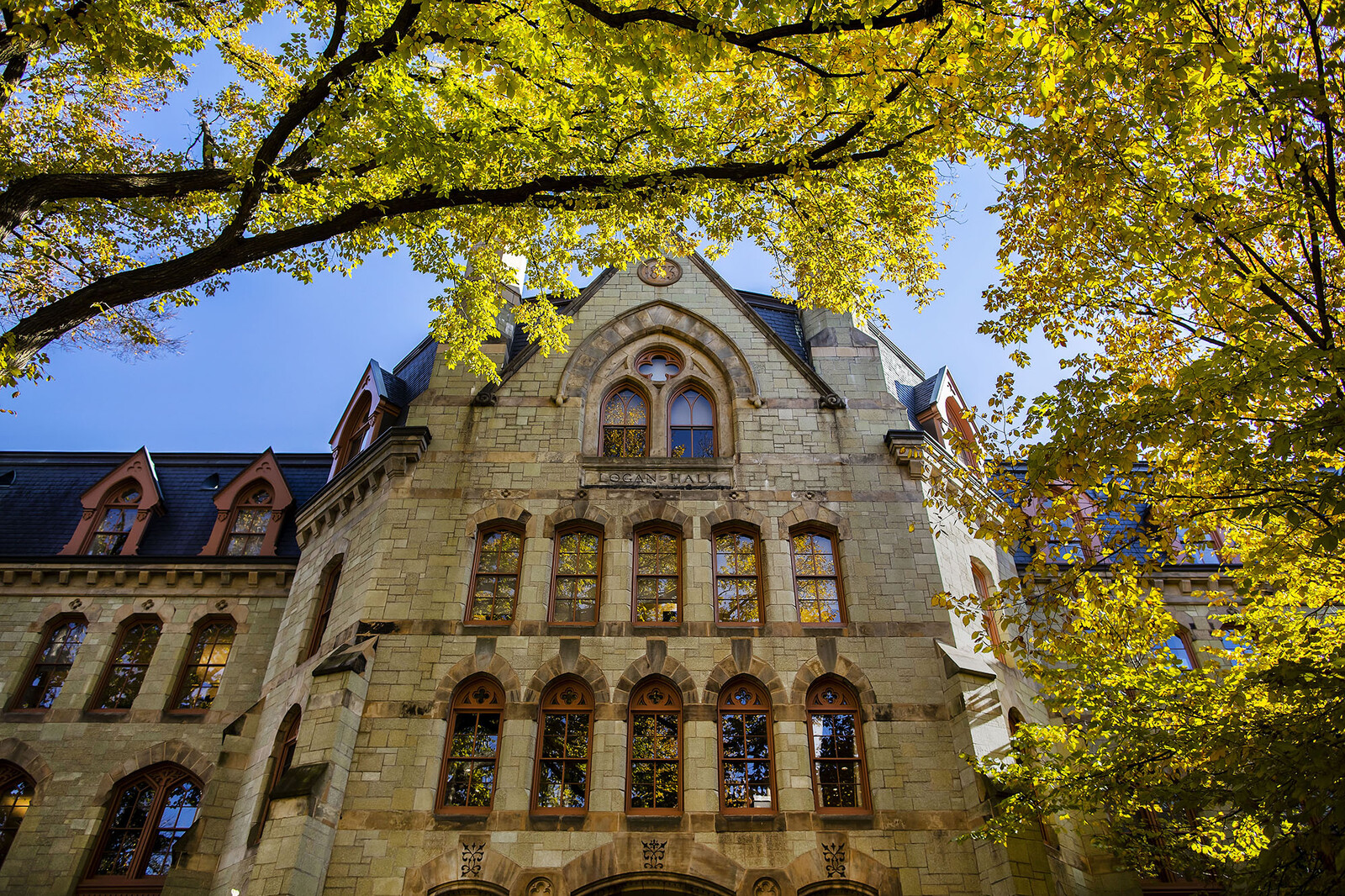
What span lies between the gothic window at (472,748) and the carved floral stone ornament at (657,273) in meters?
9.55

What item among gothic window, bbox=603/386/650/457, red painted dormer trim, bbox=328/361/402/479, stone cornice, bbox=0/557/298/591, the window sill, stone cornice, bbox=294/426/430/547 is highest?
red painted dormer trim, bbox=328/361/402/479

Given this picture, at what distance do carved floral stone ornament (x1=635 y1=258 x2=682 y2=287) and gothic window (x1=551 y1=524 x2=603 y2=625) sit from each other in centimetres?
626

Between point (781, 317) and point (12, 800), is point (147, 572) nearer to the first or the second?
point (12, 800)

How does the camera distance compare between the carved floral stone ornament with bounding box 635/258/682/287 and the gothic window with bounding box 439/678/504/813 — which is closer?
the gothic window with bounding box 439/678/504/813

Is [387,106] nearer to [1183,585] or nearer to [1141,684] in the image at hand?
[1141,684]

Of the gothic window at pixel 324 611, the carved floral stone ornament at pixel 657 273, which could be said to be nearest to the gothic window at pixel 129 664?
the gothic window at pixel 324 611

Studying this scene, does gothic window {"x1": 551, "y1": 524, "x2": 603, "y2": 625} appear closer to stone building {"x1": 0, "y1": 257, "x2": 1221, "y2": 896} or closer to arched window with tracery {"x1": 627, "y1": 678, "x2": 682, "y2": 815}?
stone building {"x1": 0, "y1": 257, "x2": 1221, "y2": 896}

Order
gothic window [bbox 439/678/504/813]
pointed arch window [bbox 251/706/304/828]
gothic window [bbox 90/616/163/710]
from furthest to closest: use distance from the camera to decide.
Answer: gothic window [bbox 90/616/163/710] → pointed arch window [bbox 251/706/304/828] → gothic window [bbox 439/678/504/813]

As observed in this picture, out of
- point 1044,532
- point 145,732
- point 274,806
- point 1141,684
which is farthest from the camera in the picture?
point 145,732

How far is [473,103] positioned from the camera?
39.0 feet

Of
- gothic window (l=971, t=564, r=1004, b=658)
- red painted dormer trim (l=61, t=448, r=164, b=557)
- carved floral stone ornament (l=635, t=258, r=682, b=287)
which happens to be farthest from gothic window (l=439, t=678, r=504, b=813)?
red painted dormer trim (l=61, t=448, r=164, b=557)

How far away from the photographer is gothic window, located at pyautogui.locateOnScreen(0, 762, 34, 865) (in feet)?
55.4

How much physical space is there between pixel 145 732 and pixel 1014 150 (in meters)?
19.2

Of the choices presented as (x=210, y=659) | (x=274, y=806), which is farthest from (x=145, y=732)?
(x=274, y=806)
